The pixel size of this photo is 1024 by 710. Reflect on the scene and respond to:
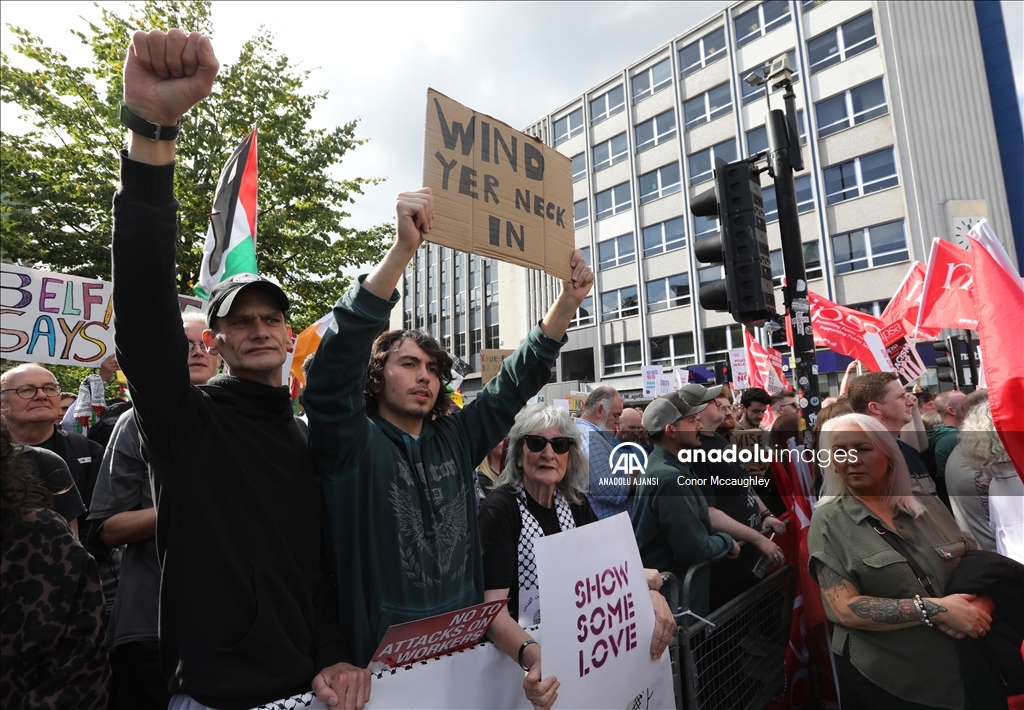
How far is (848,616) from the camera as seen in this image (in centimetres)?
274

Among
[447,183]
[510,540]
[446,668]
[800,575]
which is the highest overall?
[447,183]

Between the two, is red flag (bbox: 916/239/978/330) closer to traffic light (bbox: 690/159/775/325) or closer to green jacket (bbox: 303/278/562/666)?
traffic light (bbox: 690/159/775/325)

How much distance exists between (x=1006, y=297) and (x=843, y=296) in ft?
76.6

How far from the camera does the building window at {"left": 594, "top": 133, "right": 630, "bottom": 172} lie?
3391 cm

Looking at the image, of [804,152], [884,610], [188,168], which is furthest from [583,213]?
[884,610]

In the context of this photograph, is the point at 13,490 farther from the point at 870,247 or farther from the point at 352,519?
the point at 870,247

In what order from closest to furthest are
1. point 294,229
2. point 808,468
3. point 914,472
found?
point 914,472
point 808,468
point 294,229

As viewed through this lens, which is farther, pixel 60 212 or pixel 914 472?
pixel 60 212

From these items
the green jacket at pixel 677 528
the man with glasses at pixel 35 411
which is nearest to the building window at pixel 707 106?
the green jacket at pixel 677 528

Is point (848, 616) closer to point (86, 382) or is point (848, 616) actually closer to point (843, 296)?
point (86, 382)

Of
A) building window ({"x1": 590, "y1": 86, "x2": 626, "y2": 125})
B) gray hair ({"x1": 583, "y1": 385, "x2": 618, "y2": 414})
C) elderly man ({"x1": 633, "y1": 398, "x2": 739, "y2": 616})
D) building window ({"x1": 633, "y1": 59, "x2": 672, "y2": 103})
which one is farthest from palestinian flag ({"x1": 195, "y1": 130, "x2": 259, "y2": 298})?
building window ({"x1": 590, "y1": 86, "x2": 626, "y2": 125})

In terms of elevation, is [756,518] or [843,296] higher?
[843,296]

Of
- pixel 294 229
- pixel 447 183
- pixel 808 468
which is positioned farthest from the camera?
pixel 294 229

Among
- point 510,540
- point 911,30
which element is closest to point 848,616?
point 510,540
